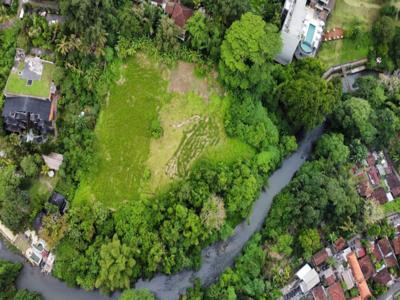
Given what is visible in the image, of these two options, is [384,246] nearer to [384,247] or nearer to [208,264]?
[384,247]

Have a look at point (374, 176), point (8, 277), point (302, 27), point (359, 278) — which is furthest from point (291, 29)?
point (8, 277)

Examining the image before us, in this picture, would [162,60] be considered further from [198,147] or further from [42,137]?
[42,137]

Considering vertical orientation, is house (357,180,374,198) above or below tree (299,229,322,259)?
above

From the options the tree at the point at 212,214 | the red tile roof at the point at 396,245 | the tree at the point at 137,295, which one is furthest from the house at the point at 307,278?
the tree at the point at 137,295

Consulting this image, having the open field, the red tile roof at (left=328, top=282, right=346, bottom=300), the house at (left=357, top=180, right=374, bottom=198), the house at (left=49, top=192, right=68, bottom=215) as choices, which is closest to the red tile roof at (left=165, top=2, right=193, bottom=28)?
the open field

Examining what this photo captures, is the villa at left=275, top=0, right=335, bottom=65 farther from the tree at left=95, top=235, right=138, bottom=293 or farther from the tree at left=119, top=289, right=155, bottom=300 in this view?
the tree at left=119, top=289, right=155, bottom=300

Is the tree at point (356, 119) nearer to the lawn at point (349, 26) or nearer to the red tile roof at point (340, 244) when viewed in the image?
the lawn at point (349, 26)

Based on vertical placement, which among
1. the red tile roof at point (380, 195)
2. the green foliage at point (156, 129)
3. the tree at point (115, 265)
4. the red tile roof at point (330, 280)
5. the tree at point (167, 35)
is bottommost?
the tree at point (115, 265)
